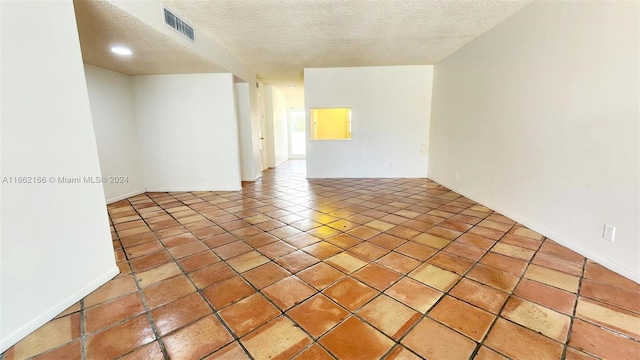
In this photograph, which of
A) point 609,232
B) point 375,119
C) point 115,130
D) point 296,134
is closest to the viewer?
point 609,232

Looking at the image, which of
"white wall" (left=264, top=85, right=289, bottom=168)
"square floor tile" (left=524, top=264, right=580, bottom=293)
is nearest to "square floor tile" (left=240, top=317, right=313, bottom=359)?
"square floor tile" (left=524, top=264, right=580, bottom=293)

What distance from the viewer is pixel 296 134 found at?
1057cm

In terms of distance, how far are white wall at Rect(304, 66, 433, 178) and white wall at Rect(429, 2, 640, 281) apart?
1757 mm

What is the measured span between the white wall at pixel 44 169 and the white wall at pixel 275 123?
6220 millimetres

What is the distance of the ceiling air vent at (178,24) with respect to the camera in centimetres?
281

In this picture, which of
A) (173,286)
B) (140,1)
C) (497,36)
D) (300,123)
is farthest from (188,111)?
(300,123)

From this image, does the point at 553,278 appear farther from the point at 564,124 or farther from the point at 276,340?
the point at 276,340

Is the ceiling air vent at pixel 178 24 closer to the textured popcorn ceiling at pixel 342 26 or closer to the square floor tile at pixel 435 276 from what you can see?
the textured popcorn ceiling at pixel 342 26

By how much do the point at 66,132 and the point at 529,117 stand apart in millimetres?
4172

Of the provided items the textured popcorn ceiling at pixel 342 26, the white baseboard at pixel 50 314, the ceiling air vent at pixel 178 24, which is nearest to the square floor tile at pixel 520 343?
the white baseboard at pixel 50 314

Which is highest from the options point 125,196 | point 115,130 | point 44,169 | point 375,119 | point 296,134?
point 375,119

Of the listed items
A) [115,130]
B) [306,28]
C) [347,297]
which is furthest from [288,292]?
[115,130]

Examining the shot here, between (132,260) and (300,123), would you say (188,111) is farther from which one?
(300,123)

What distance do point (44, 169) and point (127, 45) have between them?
89.9 inches
